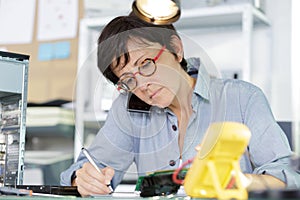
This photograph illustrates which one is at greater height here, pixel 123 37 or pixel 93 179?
pixel 123 37

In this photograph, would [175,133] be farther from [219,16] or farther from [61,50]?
[61,50]

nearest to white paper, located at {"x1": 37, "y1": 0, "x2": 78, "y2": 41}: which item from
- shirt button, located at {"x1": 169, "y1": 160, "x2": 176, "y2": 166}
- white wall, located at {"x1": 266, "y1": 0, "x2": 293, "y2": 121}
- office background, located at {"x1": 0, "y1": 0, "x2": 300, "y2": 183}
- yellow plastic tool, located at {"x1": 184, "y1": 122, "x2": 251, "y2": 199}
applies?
office background, located at {"x1": 0, "y1": 0, "x2": 300, "y2": 183}

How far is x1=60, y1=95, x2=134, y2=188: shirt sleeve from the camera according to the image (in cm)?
125

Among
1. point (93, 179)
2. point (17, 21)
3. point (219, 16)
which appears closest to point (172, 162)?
point (93, 179)

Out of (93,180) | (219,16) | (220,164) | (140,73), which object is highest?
(219,16)

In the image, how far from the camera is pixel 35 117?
258 centimetres

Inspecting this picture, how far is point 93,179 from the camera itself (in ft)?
3.75

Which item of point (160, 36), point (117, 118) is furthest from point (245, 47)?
point (160, 36)

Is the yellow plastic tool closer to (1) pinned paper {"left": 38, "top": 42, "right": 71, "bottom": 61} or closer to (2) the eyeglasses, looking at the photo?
(2) the eyeglasses

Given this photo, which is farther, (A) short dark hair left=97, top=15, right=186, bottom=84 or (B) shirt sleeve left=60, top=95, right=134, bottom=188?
(B) shirt sleeve left=60, top=95, right=134, bottom=188

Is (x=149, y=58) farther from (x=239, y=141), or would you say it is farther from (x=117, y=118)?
(x=239, y=141)

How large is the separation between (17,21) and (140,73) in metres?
2.03

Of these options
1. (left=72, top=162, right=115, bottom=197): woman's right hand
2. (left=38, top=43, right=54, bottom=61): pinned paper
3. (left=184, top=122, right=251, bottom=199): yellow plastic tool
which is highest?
(left=38, top=43, right=54, bottom=61): pinned paper

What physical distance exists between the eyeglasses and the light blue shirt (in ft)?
0.31
